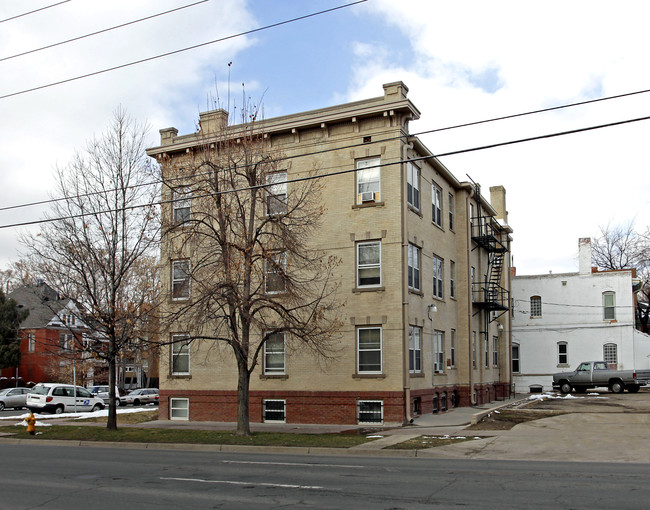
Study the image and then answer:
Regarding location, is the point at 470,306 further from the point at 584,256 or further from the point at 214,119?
the point at 584,256

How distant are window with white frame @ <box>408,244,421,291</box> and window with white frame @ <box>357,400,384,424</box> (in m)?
4.54

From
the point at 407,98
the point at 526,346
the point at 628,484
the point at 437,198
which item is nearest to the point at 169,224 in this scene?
the point at 407,98

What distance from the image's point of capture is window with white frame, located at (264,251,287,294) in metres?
20.0

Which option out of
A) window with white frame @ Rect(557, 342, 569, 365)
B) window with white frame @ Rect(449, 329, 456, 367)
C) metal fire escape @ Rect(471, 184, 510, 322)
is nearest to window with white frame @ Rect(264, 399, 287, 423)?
window with white frame @ Rect(449, 329, 456, 367)

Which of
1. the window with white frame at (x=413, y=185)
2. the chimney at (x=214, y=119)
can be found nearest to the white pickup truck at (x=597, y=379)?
the window with white frame at (x=413, y=185)

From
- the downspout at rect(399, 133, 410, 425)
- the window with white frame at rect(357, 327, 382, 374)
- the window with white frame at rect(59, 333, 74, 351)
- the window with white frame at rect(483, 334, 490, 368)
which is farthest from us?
the window with white frame at rect(483, 334, 490, 368)

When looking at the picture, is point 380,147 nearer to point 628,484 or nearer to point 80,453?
point 80,453

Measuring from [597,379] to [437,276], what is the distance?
1640 cm

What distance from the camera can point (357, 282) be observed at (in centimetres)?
2461

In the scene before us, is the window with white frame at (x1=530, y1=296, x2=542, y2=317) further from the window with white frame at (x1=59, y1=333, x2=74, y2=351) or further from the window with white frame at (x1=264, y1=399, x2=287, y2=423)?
the window with white frame at (x1=59, y1=333, x2=74, y2=351)

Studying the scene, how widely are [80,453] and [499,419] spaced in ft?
46.5

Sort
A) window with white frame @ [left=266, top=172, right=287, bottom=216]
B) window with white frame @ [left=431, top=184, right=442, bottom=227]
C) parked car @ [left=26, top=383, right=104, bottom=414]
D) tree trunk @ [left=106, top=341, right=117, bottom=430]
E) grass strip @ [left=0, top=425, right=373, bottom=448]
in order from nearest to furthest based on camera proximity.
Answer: grass strip @ [left=0, top=425, right=373, bottom=448] < window with white frame @ [left=266, top=172, right=287, bottom=216] < tree trunk @ [left=106, top=341, right=117, bottom=430] < window with white frame @ [left=431, top=184, right=442, bottom=227] < parked car @ [left=26, top=383, right=104, bottom=414]

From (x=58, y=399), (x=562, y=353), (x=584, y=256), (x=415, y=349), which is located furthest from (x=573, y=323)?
(x=58, y=399)

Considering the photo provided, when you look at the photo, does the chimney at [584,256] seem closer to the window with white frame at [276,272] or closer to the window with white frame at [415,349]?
the window with white frame at [415,349]
